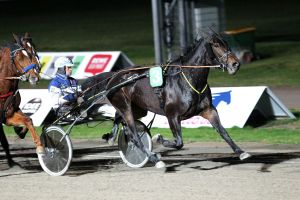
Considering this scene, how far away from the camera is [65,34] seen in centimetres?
3281

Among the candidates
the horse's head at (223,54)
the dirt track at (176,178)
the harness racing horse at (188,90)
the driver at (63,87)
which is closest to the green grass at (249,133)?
the dirt track at (176,178)

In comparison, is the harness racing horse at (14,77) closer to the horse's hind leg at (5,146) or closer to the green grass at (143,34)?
the horse's hind leg at (5,146)

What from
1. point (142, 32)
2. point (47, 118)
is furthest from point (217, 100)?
point (142, 32)

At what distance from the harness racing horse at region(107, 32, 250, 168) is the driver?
0.82 meters

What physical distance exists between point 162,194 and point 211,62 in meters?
1.98

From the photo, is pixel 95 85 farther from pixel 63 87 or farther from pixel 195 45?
pixel 195 45

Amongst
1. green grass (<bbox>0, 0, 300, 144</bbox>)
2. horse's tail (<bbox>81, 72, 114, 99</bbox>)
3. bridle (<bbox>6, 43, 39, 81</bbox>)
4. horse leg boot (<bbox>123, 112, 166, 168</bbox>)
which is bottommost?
green grass (<bbox>0, 0, 300, 144</bbox>)

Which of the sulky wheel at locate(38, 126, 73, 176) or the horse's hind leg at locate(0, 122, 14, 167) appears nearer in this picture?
the sulky wheel at locate(38, 126, 73, 176)

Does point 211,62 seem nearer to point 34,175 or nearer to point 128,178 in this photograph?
point 128,178

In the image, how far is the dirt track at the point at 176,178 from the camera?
9.41 metres

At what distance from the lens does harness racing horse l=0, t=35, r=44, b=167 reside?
1069 centimetres

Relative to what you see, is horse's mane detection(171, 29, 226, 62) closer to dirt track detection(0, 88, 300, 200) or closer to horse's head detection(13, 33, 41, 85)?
dirt track detection(0, 88, 300, 200)

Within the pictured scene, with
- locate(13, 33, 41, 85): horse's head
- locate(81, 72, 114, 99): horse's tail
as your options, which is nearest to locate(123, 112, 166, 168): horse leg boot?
locate(81, 72, 114, 99): horse's tail

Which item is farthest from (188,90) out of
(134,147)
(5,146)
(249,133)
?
(249,133)
